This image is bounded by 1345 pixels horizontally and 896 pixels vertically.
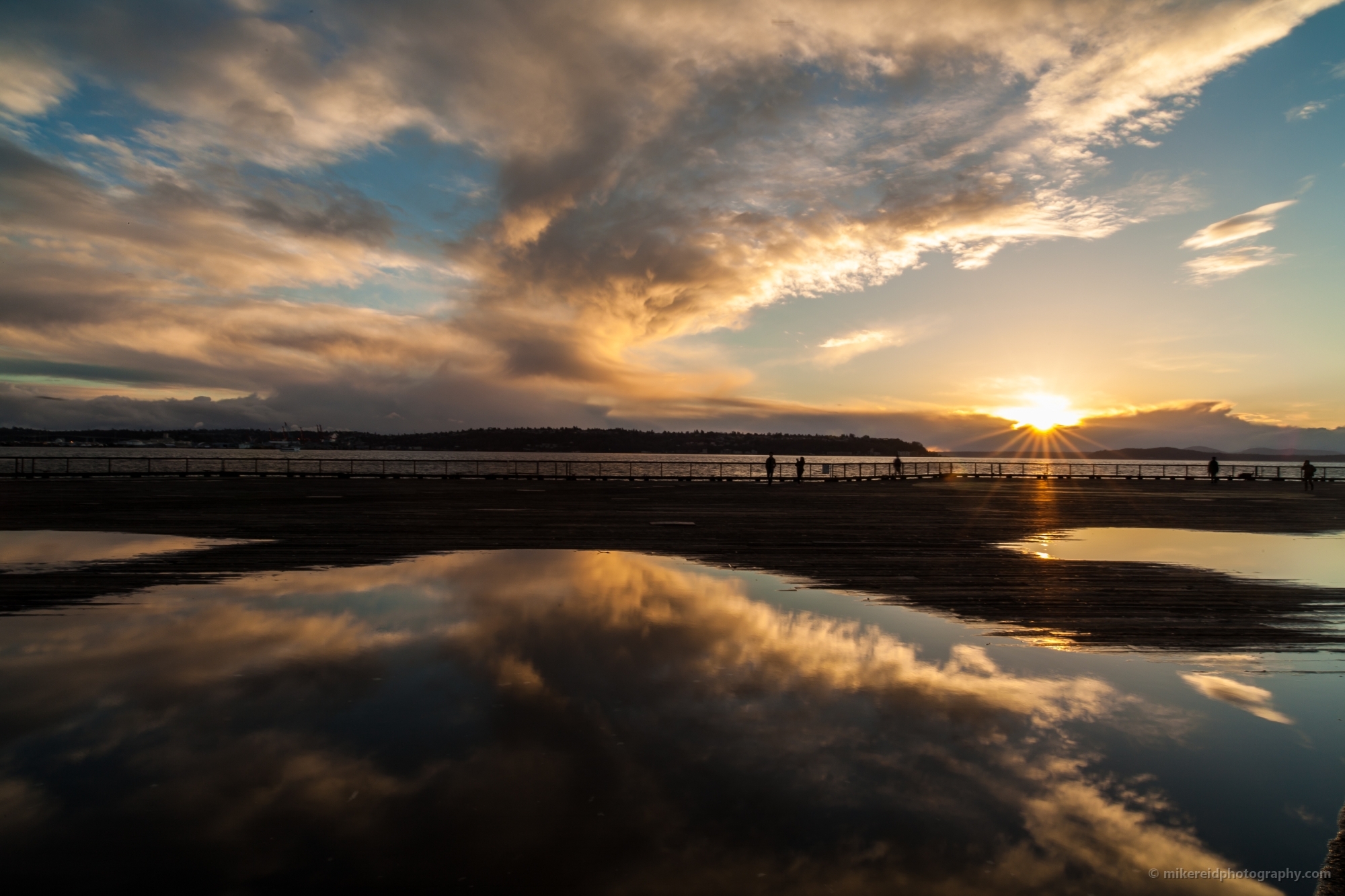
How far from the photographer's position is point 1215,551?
18844 mm

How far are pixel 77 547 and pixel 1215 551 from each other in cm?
2945

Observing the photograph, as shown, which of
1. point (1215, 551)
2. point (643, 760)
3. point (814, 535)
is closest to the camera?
point (643, 760)

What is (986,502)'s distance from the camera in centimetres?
3825

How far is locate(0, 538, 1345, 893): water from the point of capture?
13.6 feet

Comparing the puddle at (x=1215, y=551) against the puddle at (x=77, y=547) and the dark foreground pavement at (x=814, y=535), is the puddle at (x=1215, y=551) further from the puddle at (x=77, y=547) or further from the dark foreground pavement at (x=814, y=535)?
the puddle at (x=77, y=547)

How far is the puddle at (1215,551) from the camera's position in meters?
15.4

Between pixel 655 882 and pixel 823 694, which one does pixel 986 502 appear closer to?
pixel 823 694

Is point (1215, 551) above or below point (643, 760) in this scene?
above

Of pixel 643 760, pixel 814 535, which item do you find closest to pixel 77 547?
pixel 643 760

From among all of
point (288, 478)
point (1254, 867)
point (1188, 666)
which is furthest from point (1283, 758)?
point (288, 478)

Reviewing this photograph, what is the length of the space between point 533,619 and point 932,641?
5439mm

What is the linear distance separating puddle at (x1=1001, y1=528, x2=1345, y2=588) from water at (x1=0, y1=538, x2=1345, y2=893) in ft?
29.4

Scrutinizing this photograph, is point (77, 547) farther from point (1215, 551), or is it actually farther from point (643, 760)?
point (1215, 551)

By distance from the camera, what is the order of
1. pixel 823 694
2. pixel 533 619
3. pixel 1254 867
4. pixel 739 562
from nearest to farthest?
pixel 1254 867 → pixel 823 694 → pixel 533 619 → pixel 739 562
